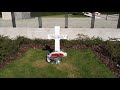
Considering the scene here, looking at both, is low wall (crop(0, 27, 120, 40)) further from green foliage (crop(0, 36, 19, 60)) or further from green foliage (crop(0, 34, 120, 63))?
green foliage (crop(0, 36, 19, 60))

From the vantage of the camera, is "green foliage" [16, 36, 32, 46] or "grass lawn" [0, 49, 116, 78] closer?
"grass lawn" [0, 49, 116, 78]

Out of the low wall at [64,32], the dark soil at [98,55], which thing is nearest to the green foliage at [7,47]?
the dark soil at [98,55]

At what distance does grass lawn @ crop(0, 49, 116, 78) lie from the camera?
378 inches

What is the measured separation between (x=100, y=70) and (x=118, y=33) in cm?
522

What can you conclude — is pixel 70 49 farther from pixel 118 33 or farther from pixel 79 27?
pixel 118 33

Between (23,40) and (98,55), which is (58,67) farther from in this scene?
(23,40)

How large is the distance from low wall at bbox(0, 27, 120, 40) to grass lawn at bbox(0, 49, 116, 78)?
229cm

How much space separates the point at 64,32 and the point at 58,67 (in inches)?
174

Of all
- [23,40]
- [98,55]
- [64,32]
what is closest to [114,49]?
[98,55]

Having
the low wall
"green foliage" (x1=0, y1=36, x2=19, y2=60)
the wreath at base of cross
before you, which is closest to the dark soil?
"green foliage" (x1=0, y1=36, x2=19, y2=60)

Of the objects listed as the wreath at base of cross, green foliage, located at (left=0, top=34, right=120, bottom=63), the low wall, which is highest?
the low wall
